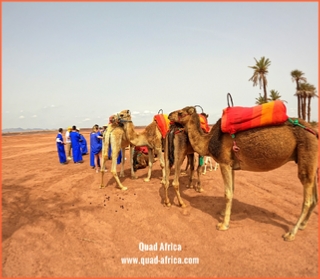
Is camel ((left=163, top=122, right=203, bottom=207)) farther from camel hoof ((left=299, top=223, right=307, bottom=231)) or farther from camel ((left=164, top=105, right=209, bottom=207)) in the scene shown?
camel hoof ((left=299, top=223, right=307, bottom=231))

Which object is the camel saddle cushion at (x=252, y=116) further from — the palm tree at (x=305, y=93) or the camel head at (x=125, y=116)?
the palm tree at (x=305, y=93)

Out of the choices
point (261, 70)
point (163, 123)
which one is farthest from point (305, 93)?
point (163, 123)

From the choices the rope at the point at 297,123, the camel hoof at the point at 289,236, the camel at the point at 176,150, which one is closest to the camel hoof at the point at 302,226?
the camel hoof at the point at 289,236

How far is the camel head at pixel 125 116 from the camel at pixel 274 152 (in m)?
4.03

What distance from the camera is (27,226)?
5.07 meters

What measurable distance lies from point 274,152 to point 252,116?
2.74 feet

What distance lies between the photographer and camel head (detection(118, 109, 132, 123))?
8.14 meters

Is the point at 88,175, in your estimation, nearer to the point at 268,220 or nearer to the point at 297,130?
the point at 268,220

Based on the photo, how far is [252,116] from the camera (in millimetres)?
4453

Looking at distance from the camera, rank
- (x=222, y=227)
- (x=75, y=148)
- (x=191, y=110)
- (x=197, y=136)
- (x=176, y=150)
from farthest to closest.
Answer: (x=75, y=148)
(x=176, y=150)
(x=191, y=110)
(x=197, y=136)
(x=222, y=227)

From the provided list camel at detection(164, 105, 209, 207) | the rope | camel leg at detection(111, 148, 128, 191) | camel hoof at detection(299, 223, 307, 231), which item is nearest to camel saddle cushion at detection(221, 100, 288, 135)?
the rope

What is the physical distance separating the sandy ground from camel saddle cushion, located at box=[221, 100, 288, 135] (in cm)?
229

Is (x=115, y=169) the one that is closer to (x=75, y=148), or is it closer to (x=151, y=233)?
(x=151, y=233)

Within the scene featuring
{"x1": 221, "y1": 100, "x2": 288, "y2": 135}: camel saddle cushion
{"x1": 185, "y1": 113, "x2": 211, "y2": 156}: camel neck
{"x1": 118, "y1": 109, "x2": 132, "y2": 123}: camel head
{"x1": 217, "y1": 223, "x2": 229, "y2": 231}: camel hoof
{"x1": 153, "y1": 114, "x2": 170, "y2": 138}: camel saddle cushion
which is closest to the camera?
{"x1": 221, "y1": 100, "x2": 288, "y2": 135}: camel saddle cushion
